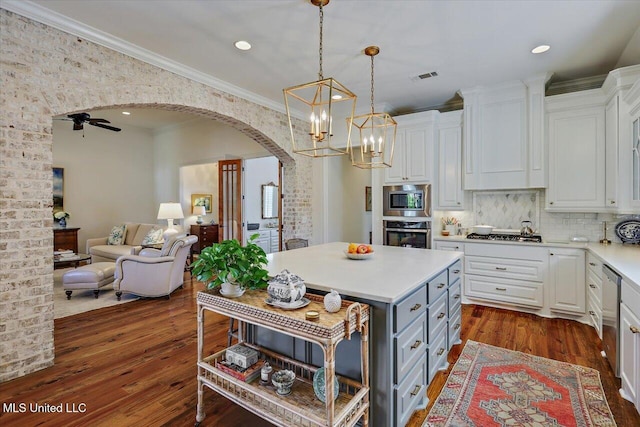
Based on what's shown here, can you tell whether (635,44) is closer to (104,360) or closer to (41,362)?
(104,360)

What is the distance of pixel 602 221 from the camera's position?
12.6ft

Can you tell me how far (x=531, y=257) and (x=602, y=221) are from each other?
0.99m

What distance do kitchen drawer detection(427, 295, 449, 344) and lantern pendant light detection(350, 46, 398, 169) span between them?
1234 mm

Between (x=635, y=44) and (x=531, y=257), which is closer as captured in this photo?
(x=635, y=44)

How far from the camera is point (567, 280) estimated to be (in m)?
3.63

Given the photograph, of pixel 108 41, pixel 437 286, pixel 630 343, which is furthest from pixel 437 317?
pixel 108 41

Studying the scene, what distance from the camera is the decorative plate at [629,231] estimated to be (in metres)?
3.49

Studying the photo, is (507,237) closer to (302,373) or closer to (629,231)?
(629,231)

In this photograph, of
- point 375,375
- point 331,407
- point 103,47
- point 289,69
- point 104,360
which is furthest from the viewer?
point 289,69

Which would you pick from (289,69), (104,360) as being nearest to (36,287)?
(104,360)

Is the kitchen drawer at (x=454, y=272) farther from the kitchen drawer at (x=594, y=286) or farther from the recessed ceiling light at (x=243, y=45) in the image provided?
the recessed ceiling light at (x=243, y=45)

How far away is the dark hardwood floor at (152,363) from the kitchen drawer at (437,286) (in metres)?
0.70

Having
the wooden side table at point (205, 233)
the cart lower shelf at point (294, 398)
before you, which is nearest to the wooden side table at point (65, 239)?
the wooden side table at point (205, 233)

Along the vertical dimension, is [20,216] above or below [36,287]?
above
